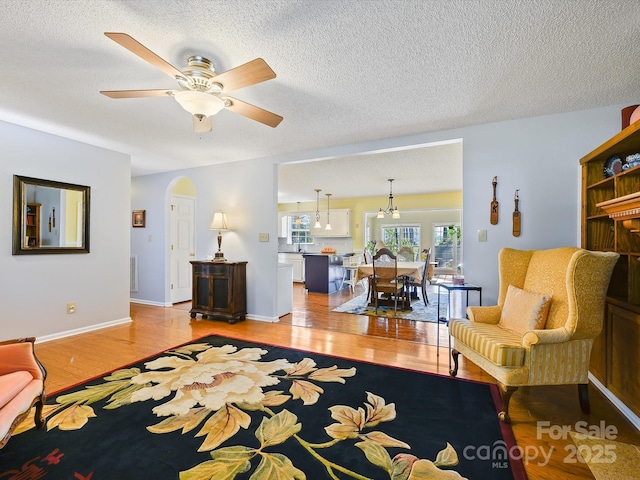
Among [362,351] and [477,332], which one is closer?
[477,332]

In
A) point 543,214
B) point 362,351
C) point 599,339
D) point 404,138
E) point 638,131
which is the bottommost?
point 362,351

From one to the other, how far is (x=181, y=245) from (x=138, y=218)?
0.87 m

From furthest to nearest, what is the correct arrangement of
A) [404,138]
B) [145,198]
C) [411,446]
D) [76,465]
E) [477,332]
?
1. [145,198]
2. [404,138]
3. [477,332]
4. [411,446]
5. [76,465]

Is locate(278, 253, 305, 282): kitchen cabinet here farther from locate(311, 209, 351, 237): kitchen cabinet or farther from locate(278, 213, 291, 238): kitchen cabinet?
locate(278, 213, 291, 238): kitchen cabinet

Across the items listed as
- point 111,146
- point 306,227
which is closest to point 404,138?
point 111,146

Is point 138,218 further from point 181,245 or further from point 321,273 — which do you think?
point 321,273

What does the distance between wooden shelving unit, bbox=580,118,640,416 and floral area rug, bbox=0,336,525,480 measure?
0.87 m

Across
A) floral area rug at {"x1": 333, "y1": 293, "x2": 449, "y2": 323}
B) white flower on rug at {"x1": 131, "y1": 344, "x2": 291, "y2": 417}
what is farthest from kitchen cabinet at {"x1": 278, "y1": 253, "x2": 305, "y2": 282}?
white flower on rug at {"x1": 131, "y1": 344, "x2": 291, "y2": 417}

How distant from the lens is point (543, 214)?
287 centimetres

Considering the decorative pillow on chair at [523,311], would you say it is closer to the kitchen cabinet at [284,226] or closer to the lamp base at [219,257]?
the lamp base at [219,257]

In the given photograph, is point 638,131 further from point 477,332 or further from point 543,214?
point 477,332

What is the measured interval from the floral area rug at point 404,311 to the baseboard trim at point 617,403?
1901mm

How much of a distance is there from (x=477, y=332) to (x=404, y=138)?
2256 millimetres

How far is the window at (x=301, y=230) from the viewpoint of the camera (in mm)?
8867
